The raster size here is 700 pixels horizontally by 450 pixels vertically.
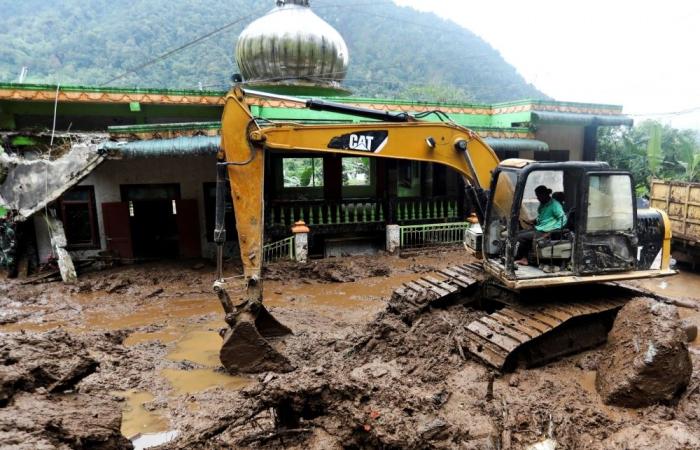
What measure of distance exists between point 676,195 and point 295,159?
8998 mm

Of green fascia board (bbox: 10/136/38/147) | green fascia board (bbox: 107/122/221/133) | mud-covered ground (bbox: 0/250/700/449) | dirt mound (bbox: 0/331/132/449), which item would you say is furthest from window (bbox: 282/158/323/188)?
dirt mound (bbox: 0/331/132/449)

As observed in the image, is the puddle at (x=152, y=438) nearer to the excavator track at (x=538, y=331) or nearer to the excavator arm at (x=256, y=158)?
the excavator arm at (x=256, y=158)

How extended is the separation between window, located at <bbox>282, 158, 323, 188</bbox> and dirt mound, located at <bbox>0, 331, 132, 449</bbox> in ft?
29.9

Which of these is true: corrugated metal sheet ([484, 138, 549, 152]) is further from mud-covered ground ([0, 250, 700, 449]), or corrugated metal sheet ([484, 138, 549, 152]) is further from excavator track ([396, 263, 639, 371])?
excavator track ([396, 263, 639, 371])

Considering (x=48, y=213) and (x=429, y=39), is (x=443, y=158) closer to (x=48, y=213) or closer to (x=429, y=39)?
(x=48, y=213)

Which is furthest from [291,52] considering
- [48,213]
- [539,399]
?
[539,399]

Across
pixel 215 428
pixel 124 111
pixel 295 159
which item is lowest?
pixel 215 428

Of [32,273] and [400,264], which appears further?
[400,264]

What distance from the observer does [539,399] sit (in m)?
4.79

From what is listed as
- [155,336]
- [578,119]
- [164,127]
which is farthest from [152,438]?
[578,119]

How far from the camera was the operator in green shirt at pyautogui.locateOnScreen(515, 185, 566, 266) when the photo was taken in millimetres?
5742

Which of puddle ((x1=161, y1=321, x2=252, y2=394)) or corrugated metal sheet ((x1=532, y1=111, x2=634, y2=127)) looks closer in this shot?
puddle ((x1=161, y1=321, x2=252, y2=394))

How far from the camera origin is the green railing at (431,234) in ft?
42.2

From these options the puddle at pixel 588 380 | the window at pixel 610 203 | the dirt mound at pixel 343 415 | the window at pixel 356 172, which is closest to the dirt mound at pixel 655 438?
the puddle at pixel 588 380
